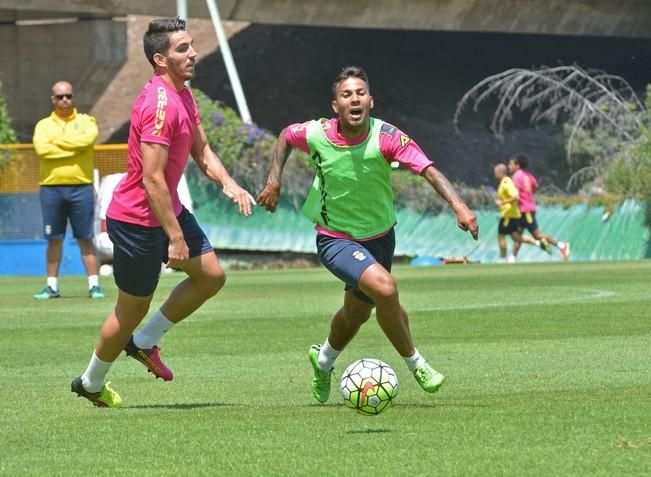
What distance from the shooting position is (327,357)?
9.73 meters

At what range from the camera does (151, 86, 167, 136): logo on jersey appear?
29.2 feet

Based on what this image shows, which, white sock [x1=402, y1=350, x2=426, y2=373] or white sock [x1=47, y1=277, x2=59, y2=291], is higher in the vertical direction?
white sock [x1=402, y1=350, x2=426, y2=373]

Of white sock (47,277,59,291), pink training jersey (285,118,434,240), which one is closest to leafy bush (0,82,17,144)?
white sock (47,277,59,291)

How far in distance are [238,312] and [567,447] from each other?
418 inches

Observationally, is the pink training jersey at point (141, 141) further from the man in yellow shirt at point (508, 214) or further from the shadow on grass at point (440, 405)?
the man in yellow shirt at point (508, 214)

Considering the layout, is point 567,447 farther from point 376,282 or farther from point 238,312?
point 238,312

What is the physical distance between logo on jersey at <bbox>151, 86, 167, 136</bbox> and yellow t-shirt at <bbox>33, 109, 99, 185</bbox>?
9.27 meters

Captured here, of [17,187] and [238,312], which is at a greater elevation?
[238,312]

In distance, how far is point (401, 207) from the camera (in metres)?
34.4

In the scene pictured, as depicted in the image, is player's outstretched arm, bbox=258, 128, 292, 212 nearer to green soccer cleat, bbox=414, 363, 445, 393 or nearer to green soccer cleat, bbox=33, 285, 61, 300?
green soccer cleat, bbox=414, 363, 445, 393

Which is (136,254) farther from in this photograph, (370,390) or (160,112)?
(370,390)

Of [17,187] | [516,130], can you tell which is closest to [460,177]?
[516,130]

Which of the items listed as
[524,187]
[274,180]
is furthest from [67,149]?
[524,187]

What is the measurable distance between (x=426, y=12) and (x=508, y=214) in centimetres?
1691
